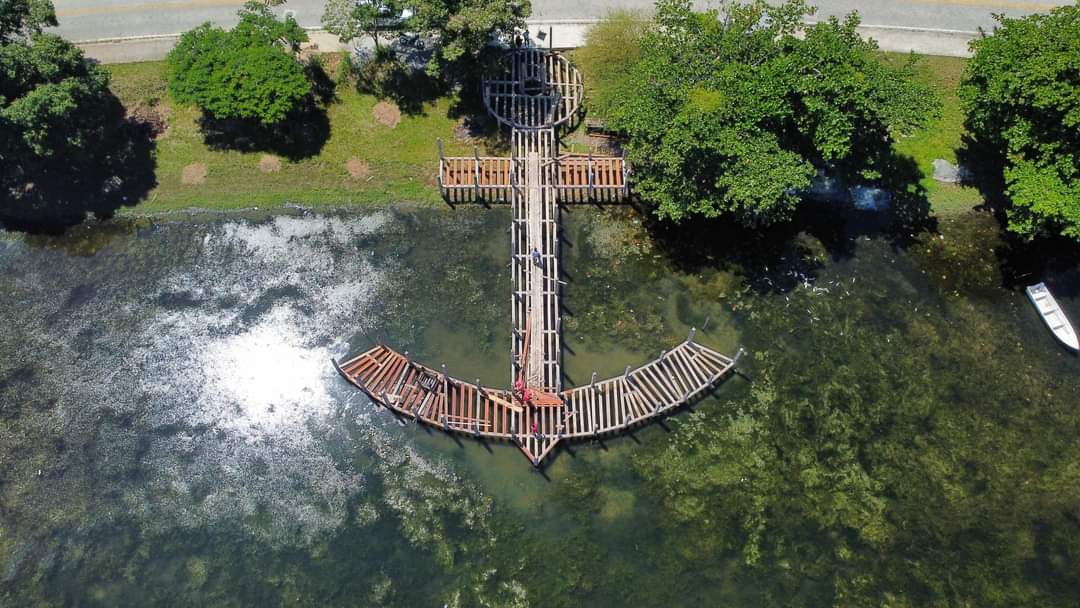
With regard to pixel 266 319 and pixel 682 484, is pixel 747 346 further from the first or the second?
pixel 266 319

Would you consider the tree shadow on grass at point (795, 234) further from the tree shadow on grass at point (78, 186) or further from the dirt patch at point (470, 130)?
the tree shadow on grass at point (78, 186)

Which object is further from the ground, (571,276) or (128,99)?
(128,99)

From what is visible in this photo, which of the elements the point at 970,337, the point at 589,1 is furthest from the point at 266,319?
the point at 970,337

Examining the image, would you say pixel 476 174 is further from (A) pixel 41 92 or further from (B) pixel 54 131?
(A) pixel 41 92

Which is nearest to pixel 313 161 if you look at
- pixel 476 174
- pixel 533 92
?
pixel 476 174

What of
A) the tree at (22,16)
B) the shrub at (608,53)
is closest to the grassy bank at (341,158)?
the shrub at (608,53)

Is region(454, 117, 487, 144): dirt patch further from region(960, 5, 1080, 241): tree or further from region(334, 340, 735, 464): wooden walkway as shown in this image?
region(960, 5, 1080, 241): tree
